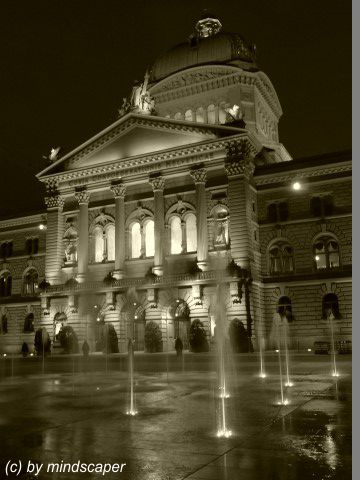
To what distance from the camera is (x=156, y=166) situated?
46.2 meters

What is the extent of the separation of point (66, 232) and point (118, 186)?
23.0 feet

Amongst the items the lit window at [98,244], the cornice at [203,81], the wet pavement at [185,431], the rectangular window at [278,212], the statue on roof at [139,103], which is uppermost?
the cornice at [203,81]

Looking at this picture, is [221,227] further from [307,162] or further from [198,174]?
[307,162]

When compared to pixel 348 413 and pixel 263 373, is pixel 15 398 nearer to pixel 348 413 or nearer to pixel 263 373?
pixel 348 413

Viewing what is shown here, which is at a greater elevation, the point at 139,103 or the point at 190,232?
the point at 139,103

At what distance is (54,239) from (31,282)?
7.71 m

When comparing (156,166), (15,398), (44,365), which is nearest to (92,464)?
(15,398)

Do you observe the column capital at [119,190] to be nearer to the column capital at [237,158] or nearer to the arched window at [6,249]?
the column capital at [237,158]

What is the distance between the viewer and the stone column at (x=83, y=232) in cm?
4775

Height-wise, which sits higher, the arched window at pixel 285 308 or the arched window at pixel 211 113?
the arched window at pixel 211 113

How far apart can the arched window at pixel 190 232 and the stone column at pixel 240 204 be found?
389 cm

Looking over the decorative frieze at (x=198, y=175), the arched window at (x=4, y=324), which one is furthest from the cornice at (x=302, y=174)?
the arched window at (x=4, y=324)

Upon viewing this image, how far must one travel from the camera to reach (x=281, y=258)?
44.3 metres

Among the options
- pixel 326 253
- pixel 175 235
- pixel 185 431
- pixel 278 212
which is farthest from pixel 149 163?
pixel 185 431
